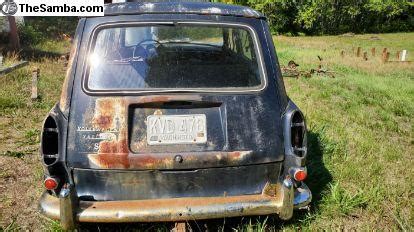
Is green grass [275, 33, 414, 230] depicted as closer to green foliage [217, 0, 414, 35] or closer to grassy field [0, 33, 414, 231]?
grassy field [0, 33, 414, 231]

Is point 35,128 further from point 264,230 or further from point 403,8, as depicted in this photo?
point 403,8

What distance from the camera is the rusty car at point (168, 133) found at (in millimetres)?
2566

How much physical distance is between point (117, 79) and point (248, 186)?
1.24m

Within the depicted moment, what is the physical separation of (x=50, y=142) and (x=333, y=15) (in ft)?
102

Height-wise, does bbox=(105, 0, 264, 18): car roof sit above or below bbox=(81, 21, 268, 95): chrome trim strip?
above

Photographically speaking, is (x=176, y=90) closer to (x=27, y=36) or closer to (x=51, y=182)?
(x=51, y=182)

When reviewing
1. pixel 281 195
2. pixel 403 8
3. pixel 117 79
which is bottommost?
pixel 403 8

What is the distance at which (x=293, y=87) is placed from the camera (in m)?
8.77

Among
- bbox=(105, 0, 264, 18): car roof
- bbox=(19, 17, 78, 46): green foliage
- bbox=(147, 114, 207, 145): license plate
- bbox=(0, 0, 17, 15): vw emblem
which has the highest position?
bbox=(105, 0, 264, 18): car roof

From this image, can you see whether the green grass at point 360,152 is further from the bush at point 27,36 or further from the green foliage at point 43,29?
the green foliage at point 43,29

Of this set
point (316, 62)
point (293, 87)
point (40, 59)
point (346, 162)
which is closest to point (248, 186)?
point (346, 162)

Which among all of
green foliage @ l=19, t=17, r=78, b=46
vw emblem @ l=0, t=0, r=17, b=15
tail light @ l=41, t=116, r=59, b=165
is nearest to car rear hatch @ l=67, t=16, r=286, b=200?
tail light @ l=41, t=116, r=59, b=165

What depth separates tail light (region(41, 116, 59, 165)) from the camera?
8.60 feet

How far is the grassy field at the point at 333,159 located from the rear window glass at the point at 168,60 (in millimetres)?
1150
